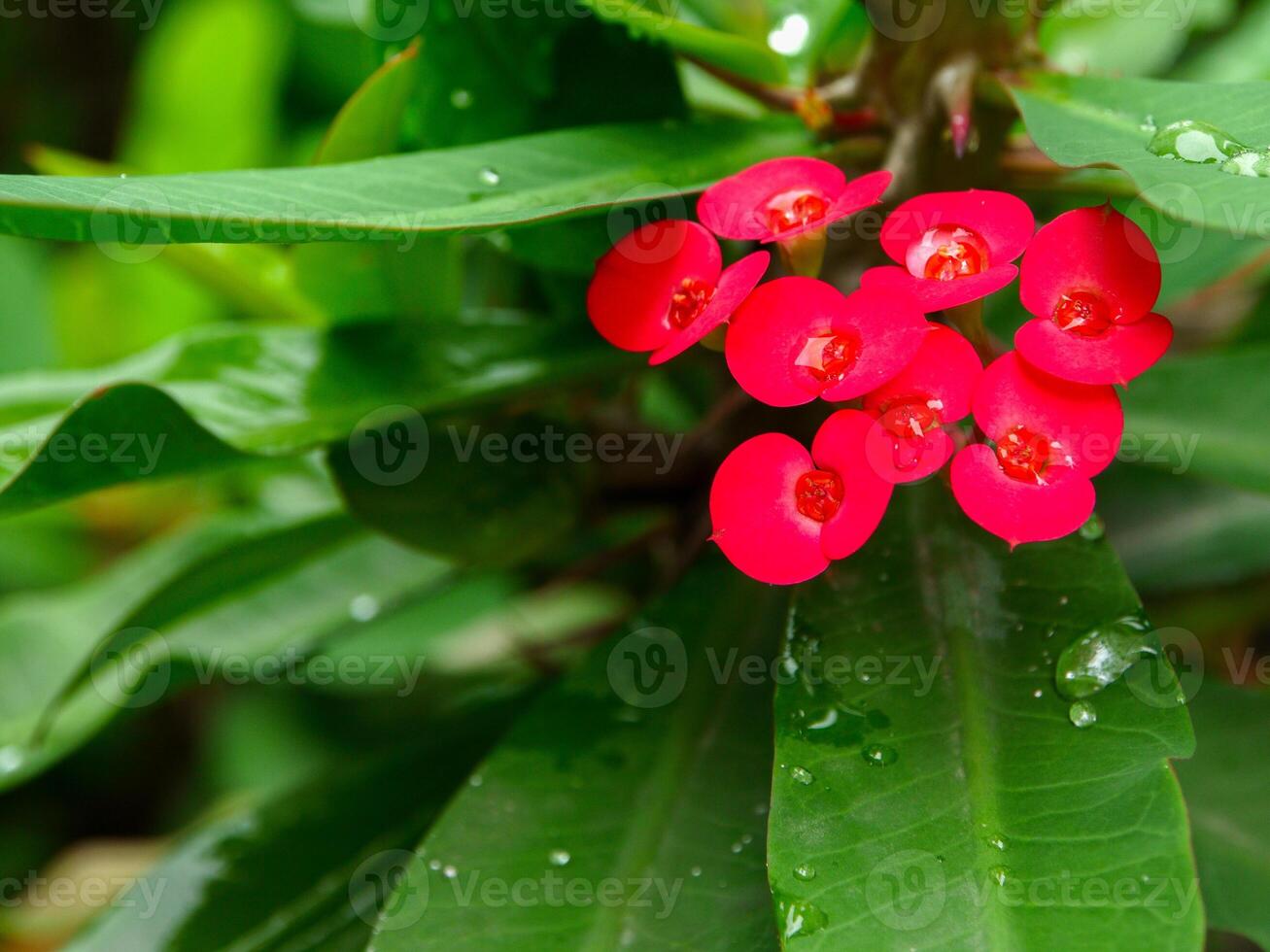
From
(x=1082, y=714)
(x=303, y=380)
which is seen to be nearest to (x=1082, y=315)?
(x=1082, y=714)

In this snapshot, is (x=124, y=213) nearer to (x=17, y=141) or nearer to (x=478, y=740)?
(x=478, y=740)

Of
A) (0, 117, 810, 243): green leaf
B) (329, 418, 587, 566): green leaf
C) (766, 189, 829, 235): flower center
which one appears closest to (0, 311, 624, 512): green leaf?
(329, 418, 587, 566): green leaf

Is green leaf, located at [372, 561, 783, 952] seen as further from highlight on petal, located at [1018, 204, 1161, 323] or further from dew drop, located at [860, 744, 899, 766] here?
highlight on petal, located at [1018, 204, 1161, 323]

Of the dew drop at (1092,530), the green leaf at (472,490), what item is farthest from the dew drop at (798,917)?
the green leaf at (472,490)

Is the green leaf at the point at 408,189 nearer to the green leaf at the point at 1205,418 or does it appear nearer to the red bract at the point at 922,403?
the red bract at the point at 922,403

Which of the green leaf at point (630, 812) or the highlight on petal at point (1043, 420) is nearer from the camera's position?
the highlight on petal at point (1043, 420)

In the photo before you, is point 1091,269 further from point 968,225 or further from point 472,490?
point 472,490
